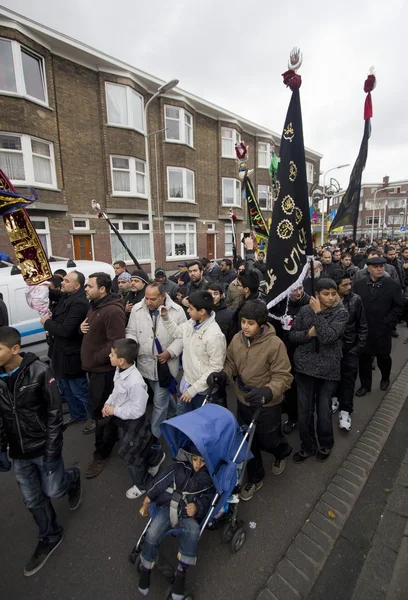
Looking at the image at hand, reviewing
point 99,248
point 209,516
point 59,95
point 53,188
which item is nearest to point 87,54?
point 59,95

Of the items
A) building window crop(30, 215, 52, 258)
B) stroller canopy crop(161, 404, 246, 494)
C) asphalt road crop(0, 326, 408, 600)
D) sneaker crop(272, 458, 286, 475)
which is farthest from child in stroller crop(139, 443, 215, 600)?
building window crop(30, 215, 52, 258)

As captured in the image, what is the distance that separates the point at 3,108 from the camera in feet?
38.7

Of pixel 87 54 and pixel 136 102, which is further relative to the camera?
pixel 136 102

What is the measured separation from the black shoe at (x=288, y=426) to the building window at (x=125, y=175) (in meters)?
14.8

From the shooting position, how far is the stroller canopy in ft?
7.00

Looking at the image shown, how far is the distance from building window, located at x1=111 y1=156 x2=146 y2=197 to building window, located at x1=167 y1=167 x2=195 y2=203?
2.11 meters

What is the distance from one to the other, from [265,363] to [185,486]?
1225mm

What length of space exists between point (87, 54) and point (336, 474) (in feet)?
59.1

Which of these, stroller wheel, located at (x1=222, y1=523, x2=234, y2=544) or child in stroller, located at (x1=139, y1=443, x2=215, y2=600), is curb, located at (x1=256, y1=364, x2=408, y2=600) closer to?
stroller wheel, located at (x1=222, y1=523, x2=234, y2=544)

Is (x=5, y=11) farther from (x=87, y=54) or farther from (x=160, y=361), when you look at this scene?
(x=160, y=361)

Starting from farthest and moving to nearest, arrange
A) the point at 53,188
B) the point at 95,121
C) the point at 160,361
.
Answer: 1. the point at 95,121
2. the point at 53,188
3. the point at 160,361

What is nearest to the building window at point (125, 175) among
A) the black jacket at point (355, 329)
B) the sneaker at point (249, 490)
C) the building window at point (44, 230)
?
the building window at point (44, 230)

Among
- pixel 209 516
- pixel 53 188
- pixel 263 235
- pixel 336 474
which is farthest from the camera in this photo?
Answer: pixel 53 188

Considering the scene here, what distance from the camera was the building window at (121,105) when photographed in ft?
49.9
